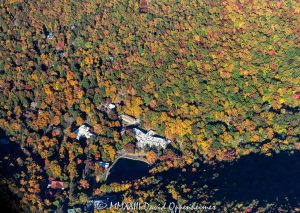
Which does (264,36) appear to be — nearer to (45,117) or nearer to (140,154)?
(140,154)

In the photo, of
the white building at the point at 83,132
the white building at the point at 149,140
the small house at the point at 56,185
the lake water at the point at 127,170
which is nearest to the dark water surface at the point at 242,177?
the lake water at the point at 127,170

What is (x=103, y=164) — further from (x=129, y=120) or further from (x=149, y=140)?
(x=129, y=120)

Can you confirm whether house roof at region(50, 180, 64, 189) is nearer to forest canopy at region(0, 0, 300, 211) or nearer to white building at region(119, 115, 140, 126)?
forest canopy at region(0, 0, 300, 211)

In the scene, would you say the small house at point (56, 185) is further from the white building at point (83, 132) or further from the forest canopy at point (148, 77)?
the white building at point (83, 132)

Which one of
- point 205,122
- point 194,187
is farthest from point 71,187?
point 205,122

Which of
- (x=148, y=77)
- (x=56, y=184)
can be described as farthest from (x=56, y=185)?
(x=148, y=77)
